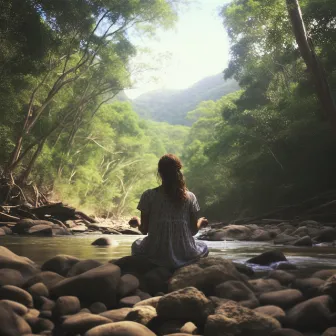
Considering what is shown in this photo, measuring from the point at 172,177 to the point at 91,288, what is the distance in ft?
3.55

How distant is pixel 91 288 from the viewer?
2.67m

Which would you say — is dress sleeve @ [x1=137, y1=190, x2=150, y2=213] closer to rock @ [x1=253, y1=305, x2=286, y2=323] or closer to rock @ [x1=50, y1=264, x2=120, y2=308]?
rock @ [x1=50, y1=264, x2=120, y2=308]

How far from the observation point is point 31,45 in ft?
43.2

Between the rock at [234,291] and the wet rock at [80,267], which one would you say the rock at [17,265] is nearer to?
the wet rock at [80,267]

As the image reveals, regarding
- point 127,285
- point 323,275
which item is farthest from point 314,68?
point 127,285

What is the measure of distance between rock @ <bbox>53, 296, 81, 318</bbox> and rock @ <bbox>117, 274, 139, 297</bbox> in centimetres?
40

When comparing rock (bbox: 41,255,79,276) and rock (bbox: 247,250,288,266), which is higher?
rock (bbox: 41,255,79,276)

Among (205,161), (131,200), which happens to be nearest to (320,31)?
(205,161)

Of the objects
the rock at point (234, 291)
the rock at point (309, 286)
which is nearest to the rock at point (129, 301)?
the rock at point (234, 291)

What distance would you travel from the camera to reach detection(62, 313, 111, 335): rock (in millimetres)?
2076

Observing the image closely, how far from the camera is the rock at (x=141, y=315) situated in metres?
2.19

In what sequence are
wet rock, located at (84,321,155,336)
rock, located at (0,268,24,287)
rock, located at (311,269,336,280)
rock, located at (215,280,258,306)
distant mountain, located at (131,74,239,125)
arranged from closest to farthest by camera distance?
1. wet rock, located at (84,321,155,336)
2. rock, located at (215,280,258,306)
3. rock, located at (0,268,24,287)
4. rock, located at (311,269,336,280)
5. distant mountain, located at (131,74,239,125)

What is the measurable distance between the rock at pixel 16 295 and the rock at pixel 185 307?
2.63ft

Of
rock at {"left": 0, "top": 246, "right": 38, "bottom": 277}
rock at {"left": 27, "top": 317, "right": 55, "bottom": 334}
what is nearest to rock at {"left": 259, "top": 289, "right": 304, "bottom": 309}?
rock at {"left": 27, "top": 317, "right": 55, "bottom": 334}
